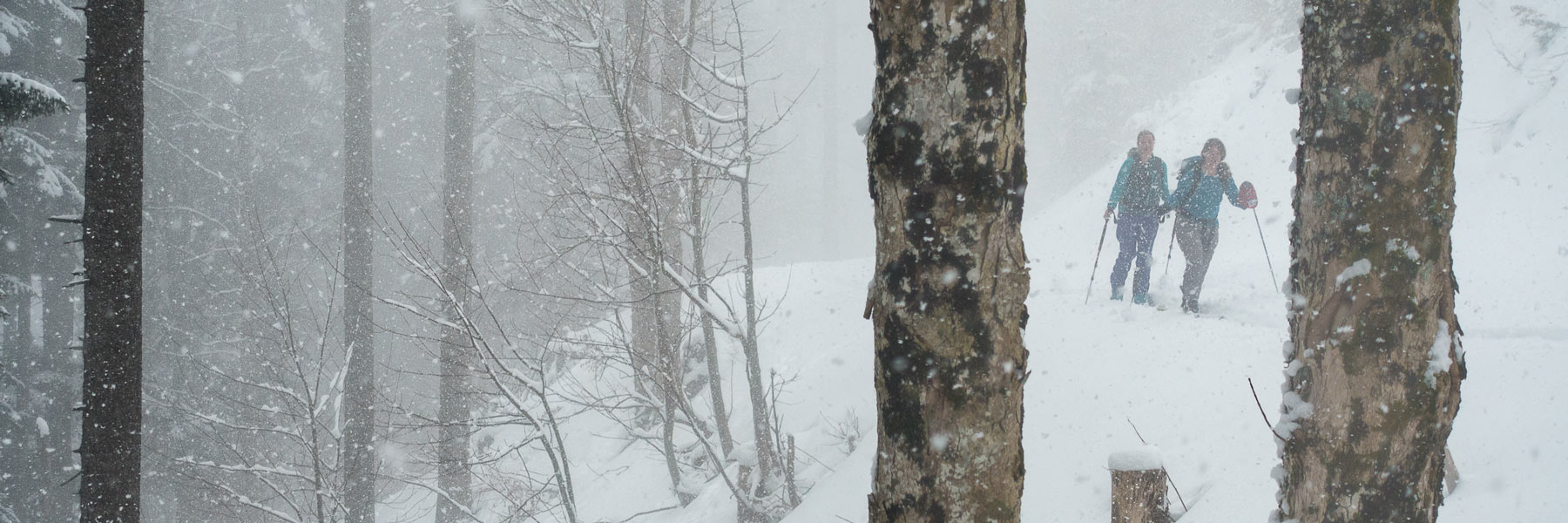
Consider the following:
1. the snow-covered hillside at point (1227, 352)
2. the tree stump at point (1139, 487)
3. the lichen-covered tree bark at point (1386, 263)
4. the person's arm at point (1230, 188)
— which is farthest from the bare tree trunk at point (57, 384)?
the lichen-covered tree bark at point (1386, 263)

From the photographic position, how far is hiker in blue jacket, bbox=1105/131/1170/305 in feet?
26.6

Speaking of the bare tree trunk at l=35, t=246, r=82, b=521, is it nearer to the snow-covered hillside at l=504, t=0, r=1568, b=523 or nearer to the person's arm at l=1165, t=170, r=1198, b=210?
the snow-covered hillside at l=504, t=0, r=1568, b=523

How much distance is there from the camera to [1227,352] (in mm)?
6359

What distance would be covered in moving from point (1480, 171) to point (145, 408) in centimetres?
2219

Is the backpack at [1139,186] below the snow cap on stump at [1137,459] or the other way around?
the other way around

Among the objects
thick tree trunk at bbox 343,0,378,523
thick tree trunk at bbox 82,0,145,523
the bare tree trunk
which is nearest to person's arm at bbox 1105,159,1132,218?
thick tree trunk at bbox 82,0,145,523

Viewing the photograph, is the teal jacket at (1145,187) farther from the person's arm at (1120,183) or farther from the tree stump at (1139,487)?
the tree stump at (1139,487)

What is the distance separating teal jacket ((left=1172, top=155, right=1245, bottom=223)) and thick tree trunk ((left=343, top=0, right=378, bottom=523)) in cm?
912

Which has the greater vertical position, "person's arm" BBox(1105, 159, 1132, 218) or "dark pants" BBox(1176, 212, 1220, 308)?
"person's arm" BBox(1105, 159, 1132, 218)

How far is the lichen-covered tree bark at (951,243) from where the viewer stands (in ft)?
Result: 6.86

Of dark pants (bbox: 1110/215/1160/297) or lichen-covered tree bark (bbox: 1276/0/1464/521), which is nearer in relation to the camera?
lichen-covered tree bark (bbox: 1276/0/1464/521)

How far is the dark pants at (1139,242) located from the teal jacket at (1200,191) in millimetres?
349

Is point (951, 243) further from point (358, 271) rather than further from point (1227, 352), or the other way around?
point (358, 271)

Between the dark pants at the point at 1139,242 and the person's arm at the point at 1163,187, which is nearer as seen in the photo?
the person's arm at the point at 1163,187
